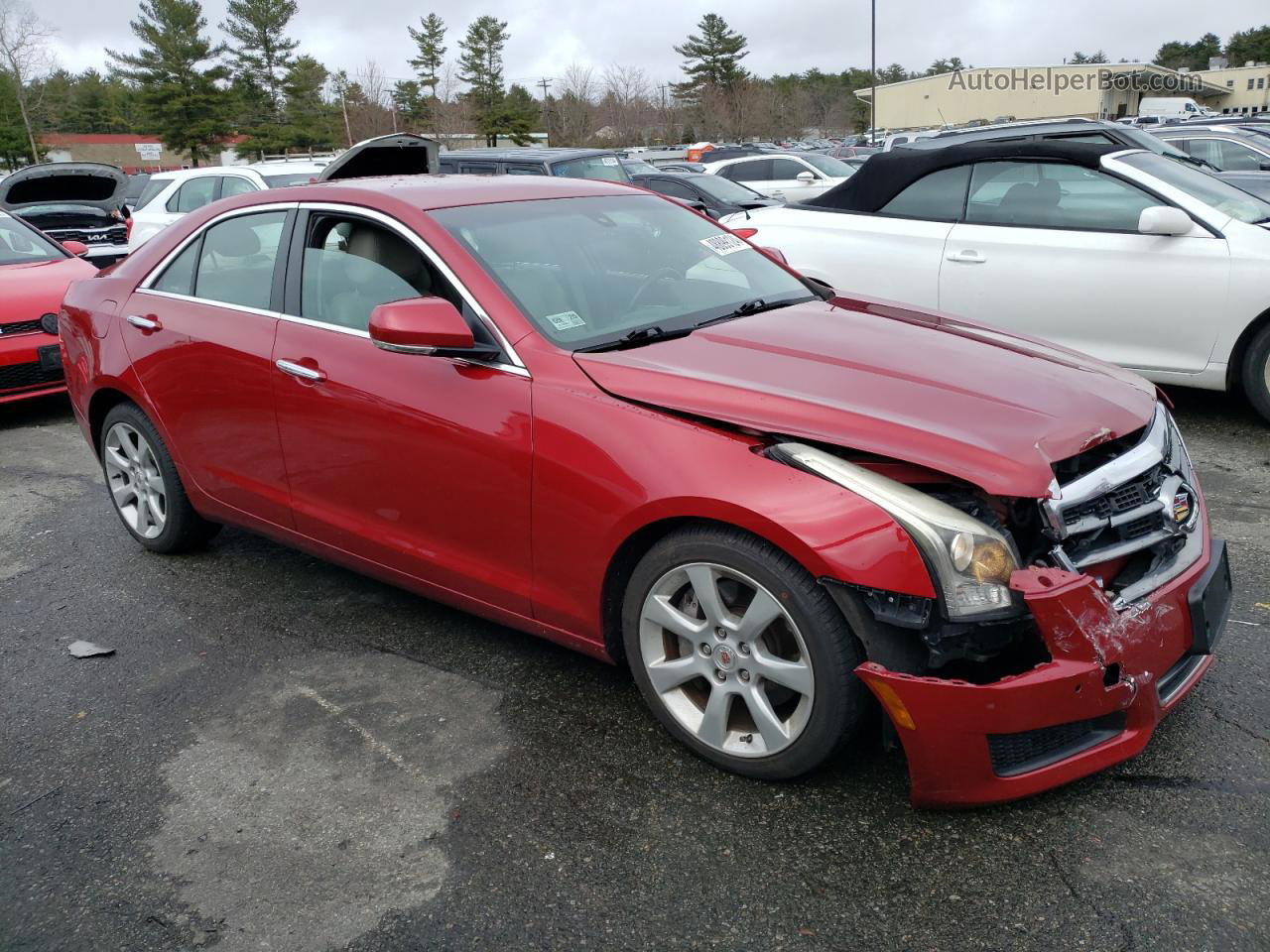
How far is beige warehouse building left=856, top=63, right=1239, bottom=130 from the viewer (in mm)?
66812

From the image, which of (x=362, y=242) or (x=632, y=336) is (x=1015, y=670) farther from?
(x=362, y=242)

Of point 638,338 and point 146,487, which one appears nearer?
point 638,338

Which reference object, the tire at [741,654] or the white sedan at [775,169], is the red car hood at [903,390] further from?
the white sedan at [775,169]

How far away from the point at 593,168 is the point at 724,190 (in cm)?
239

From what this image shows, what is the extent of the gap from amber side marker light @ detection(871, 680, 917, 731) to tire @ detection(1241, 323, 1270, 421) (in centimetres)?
430

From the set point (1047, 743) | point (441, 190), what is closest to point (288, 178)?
point (441, 190)

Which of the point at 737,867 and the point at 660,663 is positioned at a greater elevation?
the point at 660,663

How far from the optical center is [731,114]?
237 feet

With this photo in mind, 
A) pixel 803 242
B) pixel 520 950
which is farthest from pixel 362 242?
pixel 803 242

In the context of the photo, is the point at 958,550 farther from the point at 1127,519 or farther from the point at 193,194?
the point at 193,194

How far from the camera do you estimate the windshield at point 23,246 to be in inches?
324

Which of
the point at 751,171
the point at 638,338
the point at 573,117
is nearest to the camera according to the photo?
the point at 638,338

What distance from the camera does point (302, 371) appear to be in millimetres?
3742

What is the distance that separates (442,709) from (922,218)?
4750 mm
